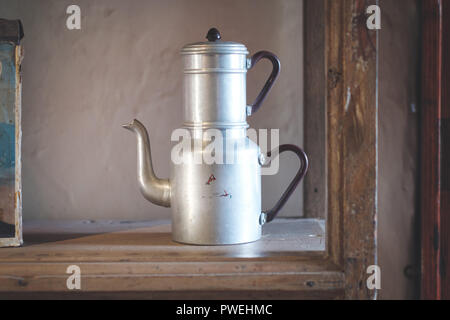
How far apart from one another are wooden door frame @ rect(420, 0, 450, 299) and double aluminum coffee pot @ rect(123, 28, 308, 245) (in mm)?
391

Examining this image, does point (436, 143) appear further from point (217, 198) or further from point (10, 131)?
point (10, 131)

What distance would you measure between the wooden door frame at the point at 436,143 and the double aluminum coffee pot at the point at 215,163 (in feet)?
1.28

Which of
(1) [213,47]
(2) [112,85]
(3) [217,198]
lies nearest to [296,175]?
(3) [217,198]

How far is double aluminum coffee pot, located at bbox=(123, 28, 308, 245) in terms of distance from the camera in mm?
1004

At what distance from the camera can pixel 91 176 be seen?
1.27 metres

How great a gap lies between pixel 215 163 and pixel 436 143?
485mm

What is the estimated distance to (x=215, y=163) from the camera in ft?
3.27

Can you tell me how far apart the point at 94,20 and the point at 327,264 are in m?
0.68

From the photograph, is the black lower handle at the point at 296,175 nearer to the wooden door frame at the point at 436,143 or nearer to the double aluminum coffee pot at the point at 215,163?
the double aluminum coffee pot at the point at 215,163

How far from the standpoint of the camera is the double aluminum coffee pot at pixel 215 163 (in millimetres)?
1004

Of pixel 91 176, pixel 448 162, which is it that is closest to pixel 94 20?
pixel 91 176

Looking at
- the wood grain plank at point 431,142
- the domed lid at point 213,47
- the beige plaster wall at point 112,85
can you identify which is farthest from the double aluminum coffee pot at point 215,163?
the wood grain plank at point 431,142

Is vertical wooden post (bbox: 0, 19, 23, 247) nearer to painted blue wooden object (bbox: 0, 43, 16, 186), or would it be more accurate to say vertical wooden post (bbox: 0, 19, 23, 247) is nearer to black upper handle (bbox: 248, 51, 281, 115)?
painted blue wooden object (bbox: 0, 43, 16, 186)

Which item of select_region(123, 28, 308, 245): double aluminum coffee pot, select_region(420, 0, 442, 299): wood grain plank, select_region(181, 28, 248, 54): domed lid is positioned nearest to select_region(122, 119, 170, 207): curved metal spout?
select_region(123, 28, 308, 245): double aluminum coffee pot
